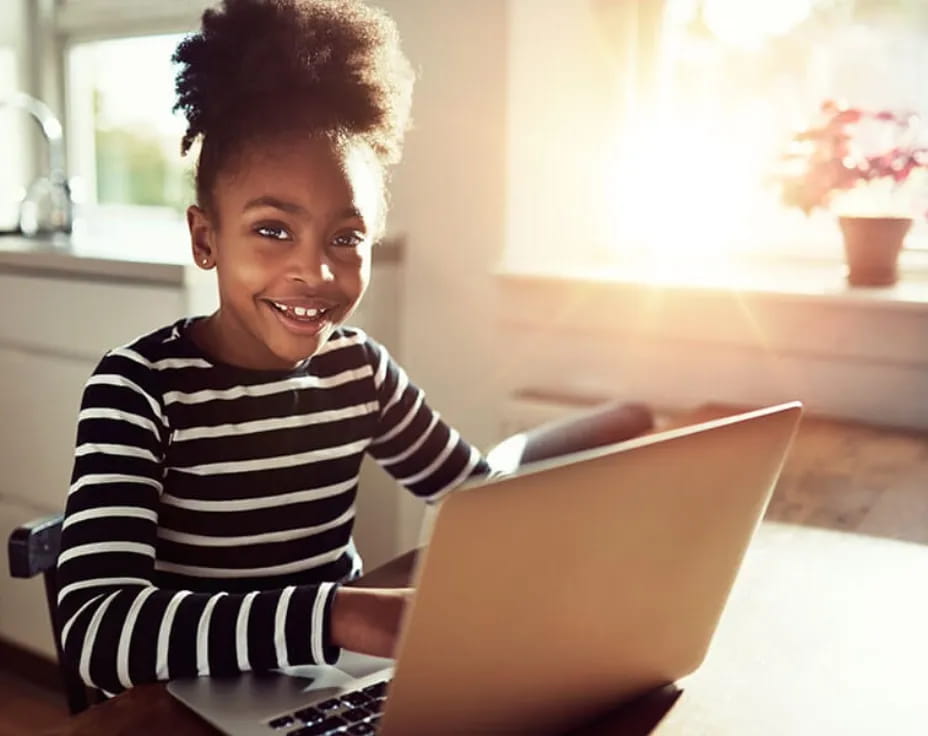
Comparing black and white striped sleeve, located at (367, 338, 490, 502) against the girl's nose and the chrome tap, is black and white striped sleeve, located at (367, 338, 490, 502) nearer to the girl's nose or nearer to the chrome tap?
the girl's nose

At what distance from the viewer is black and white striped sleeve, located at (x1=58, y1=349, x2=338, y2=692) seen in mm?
744

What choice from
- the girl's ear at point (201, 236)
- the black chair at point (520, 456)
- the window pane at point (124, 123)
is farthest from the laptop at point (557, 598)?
the window pane at point (124, 123)

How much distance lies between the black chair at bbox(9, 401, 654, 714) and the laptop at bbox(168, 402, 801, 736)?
282 mm

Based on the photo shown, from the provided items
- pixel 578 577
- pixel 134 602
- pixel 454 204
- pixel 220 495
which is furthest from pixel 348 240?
pixel 454 204

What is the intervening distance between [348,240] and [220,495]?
0.87 feet

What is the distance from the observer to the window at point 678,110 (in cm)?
174

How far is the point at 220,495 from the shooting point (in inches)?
39.2

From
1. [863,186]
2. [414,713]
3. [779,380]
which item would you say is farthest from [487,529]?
[863,186]

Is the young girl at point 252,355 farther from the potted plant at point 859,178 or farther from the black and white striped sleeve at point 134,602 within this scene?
the potted plant at point 859,178

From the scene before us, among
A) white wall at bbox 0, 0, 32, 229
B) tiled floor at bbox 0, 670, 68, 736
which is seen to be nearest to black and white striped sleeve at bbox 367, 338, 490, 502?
tiled floor at bbox 0, 670, 68, 736

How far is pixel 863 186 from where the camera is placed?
1.68 m

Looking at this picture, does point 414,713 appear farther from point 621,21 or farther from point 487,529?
point 621,21

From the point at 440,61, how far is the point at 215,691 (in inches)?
51.3

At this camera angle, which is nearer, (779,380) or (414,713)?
(414,713)
